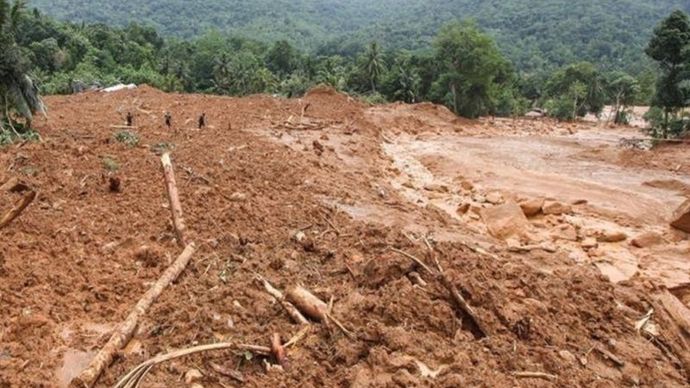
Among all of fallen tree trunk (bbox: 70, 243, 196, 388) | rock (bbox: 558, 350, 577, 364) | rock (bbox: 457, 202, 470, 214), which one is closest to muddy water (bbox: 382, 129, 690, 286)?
rock (bbox: 457, 202, 470, 214)

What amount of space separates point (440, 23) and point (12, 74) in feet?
455

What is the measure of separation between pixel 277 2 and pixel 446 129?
169m

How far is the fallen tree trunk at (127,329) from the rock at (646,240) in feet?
23.0

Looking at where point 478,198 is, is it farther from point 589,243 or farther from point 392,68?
point 392,68

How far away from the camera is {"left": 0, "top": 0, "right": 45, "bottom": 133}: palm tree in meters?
12.8

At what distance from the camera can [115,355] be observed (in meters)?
3.99

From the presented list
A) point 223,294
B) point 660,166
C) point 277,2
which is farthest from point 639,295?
point 277,2

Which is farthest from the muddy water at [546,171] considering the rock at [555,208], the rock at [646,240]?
the rock at [646,240]


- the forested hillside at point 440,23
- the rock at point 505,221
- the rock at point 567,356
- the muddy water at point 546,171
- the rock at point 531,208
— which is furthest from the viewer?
the forested hillside at point 440,23

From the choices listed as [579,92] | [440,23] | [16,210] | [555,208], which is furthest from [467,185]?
[440,23]

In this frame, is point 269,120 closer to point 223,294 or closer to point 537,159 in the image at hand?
point 537,159

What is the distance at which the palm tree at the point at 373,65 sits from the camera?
1810 inches

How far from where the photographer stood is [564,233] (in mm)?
9031

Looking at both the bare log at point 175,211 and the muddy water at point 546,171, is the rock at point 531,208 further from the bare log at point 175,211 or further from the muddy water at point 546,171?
the bare log at point 175,211
